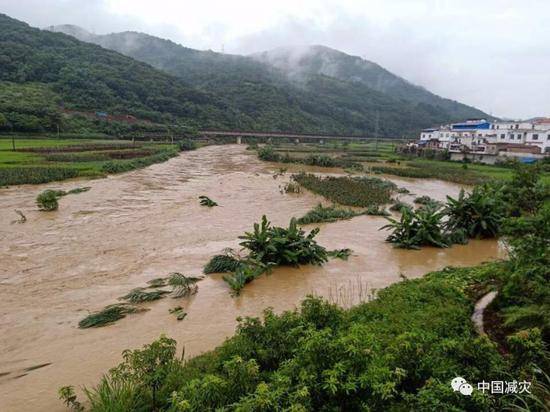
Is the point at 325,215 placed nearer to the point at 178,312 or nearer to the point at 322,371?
the point at 178,312

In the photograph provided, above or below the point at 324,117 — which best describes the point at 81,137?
below

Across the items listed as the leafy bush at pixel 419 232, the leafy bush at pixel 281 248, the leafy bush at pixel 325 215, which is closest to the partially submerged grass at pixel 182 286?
the leafy bush at pixel 281 248

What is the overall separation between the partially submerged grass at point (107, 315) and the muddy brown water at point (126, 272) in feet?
0.55

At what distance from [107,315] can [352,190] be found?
63.8ft

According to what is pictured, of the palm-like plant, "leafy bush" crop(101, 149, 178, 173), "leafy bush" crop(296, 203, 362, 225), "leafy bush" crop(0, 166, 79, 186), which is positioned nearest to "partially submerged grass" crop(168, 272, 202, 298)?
"leafy bush" crop(296, 203, 362, 225)

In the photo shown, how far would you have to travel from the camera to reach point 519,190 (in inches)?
522

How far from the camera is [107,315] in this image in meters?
7.73

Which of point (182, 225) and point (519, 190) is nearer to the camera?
point (519, 190)

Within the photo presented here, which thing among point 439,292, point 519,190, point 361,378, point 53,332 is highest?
point 519,190

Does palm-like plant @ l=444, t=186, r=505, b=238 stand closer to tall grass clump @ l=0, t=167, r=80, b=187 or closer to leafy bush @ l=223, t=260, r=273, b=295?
leafy bush @ l=223, t=260, r=273, b=295

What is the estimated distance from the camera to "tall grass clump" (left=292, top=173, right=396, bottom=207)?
72.3ft

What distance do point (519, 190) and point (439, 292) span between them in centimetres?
757

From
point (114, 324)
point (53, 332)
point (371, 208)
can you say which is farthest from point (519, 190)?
point (53, 332)

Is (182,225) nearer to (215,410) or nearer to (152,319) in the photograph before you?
(152,319)
